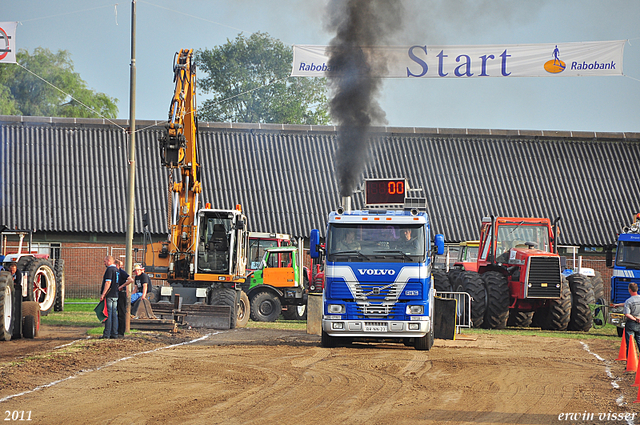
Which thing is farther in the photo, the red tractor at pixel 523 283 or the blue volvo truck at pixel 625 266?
the blue volvo truck at pixel 625 266

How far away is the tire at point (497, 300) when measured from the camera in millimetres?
21094

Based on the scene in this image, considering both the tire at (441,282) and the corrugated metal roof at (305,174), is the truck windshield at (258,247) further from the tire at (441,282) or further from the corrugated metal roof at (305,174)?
the corrugated metal roof at (305,174)

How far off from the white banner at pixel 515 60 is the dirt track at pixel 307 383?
1116 centimetres

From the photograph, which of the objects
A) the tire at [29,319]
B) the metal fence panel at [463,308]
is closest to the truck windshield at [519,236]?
the metal fence panel at [463,308]

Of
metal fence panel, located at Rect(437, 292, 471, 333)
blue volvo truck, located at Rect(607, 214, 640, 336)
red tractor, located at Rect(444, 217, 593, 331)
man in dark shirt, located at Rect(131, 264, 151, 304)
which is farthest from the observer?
blue volvo truck, located at Rect(607, 214, 640, 336)

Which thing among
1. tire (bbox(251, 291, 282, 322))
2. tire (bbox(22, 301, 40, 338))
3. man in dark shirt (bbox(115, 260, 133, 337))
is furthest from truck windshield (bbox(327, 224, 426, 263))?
tire (bbox(251, 291, 282, 322))

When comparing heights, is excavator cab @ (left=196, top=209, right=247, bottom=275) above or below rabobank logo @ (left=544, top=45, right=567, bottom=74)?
below

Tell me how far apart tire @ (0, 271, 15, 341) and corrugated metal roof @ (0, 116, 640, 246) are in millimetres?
17725

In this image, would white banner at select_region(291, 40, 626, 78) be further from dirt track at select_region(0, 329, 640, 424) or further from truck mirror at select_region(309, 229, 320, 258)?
dirt track at select_region(0, 329, 640, 424)

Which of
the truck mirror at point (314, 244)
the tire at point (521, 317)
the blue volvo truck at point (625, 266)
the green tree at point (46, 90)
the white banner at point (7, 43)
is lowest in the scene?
the tire at point (521, 317)

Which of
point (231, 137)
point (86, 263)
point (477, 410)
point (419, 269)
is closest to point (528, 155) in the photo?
point (231, 137)

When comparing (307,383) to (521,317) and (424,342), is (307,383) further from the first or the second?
(521,317)

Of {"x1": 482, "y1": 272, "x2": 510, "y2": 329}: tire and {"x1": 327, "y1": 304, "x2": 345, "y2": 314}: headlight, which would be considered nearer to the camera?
{"x1": 327, "y1": 304, "x2": 345, "y2": 314}: headlight

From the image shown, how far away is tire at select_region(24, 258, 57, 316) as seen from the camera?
71.7 feet
